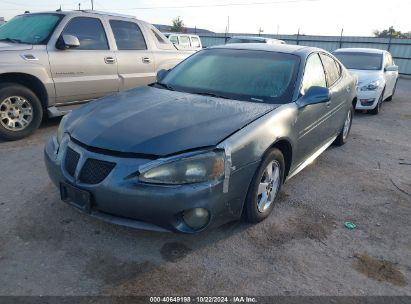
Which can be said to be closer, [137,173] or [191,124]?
[137,173]

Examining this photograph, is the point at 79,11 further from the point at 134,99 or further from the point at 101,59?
the point at 134,99

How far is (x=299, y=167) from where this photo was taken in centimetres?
397

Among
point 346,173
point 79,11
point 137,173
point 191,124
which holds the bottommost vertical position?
point 346,173

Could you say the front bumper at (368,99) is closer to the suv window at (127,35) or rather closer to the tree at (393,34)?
the suv window at (127,35)

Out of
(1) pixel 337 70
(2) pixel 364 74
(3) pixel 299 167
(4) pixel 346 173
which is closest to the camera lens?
(3) pixel 299 167

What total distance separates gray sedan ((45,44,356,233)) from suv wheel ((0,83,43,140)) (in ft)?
7.44

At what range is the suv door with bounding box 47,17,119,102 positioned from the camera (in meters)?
5.57

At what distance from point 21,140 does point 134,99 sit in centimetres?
274

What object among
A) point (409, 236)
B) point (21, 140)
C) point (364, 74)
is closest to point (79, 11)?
point (21, 140)

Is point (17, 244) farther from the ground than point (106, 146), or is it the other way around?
point (106, 146)

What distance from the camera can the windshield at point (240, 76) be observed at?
3609 millimetres

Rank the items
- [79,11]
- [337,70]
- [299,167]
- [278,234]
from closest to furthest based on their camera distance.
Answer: [278,234]
[299,167]
[337,70]
[79,11]

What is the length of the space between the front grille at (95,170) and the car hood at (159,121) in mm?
115

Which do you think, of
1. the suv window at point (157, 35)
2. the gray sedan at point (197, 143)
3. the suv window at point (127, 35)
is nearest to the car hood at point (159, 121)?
the gray sedan at point (197, 143)
